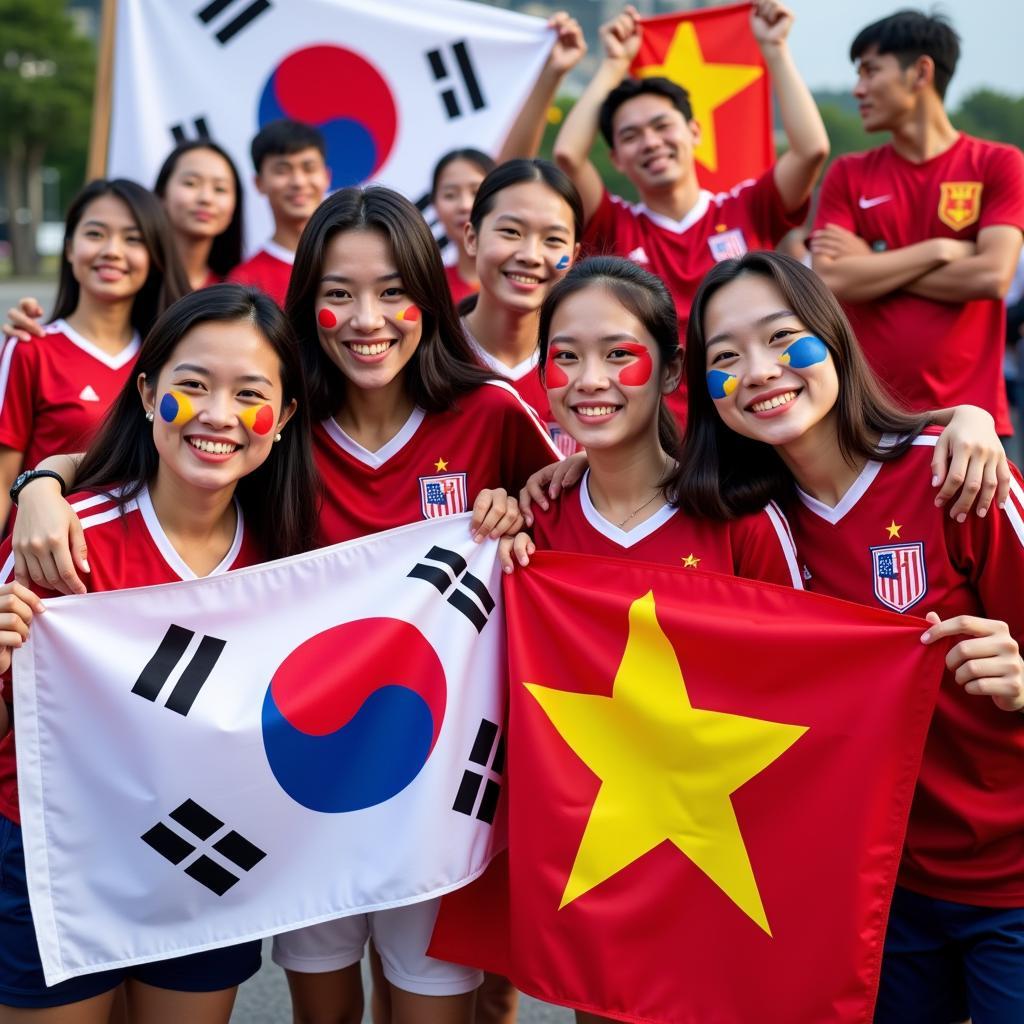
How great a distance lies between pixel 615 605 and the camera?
9.89ft

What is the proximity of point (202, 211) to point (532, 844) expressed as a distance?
12.7ft

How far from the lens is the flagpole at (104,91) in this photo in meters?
7.03

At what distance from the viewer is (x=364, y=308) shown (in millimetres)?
3488

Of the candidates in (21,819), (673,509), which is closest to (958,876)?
(673,509)

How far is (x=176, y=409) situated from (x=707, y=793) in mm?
1582

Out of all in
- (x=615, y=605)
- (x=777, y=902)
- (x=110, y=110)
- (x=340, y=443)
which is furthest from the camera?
(x=110, y=110)

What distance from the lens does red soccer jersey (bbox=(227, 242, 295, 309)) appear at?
5875mm

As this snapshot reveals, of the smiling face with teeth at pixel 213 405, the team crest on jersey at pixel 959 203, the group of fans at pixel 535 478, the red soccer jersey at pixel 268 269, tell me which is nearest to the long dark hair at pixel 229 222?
the red soccer jersey at pixel 268 269

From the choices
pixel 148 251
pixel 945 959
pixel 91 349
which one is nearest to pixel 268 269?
pixel 148 251

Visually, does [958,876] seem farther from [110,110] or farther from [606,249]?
[110,110]

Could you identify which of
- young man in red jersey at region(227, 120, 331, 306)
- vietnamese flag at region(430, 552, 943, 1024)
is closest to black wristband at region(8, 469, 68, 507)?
vietnamese flag at region(430, 552, 943, 1024)

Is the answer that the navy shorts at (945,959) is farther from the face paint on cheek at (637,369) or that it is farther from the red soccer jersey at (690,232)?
the red soccer jersey at (690,232)

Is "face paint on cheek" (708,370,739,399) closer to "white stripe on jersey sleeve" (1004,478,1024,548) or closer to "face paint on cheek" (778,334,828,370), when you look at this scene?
"face paint on cheek" (778,334,828,370)

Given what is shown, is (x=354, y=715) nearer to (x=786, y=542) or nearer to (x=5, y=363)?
(x=786, y=542)
